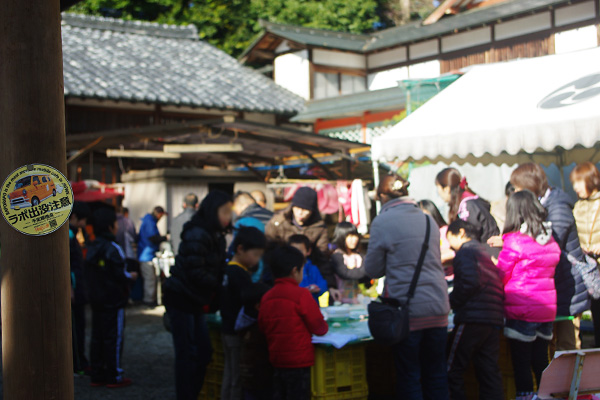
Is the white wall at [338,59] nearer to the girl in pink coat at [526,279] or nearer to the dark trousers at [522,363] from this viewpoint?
the girl in pink coat at [526,279]

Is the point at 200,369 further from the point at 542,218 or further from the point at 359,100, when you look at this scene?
the point at 359,100

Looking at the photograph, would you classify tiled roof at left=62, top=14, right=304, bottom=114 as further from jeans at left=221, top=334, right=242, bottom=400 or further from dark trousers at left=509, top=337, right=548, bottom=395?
dark trousers at left=509, top=337, right=548, bottom=395

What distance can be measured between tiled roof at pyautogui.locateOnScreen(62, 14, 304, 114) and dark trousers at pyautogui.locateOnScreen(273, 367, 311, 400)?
1029cm

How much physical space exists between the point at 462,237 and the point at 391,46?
14851mm

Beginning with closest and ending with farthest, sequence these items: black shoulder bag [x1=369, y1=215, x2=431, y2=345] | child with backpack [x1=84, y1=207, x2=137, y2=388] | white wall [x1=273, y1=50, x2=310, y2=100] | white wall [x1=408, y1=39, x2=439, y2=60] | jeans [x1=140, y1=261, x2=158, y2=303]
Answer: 1. black shoulder bag [x1=369, y1=215, x2=431, y2=345]
2. child with backpack [x1=84, y1=207, x2=137, y2=388]
3. jeans [x1=140, y1=261, x2=158, y2=303]
4. white wall [x1=408, y1=39, x2=439, y2=60]
5. white wall [x1=273, y1=50, x2=310, y2=100]

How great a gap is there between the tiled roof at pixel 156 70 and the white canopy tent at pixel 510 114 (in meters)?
9.01

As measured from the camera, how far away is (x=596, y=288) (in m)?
5.51

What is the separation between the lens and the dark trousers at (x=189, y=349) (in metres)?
4.75

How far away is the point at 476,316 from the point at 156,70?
1359 centimetres

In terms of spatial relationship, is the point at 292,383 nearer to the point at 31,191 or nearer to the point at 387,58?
the point at 31,191

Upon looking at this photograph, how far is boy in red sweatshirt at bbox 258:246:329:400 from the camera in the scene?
13.9 feet

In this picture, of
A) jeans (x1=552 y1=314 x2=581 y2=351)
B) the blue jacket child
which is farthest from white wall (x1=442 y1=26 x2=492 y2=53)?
the blue jacket child

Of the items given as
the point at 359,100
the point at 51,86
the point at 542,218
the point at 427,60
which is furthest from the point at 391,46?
the point at 51,86

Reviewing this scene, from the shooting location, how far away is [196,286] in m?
4.67
